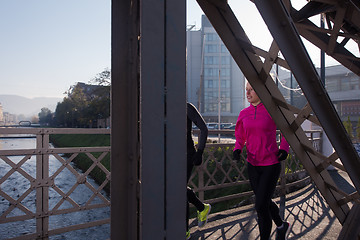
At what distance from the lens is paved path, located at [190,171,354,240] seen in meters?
3.85

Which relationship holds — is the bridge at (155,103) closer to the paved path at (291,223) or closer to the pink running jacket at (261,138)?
the pink running jacket at (261,138)

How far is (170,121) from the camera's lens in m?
1.44

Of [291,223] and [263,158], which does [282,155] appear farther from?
[291,223]

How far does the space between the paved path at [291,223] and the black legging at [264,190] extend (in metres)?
0.87

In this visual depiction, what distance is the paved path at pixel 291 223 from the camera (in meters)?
3.85

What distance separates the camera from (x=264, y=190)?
2.91 m

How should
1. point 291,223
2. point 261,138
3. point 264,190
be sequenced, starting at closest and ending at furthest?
point 264,190, point 261,138, point 291,223

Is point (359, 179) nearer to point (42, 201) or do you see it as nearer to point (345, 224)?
point (345, 224)

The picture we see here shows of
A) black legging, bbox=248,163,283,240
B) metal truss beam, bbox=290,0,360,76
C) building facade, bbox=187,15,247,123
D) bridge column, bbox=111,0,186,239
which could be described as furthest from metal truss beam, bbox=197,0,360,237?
building facade, bbox=187,15,247,123

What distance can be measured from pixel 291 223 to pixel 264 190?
76.0 inches

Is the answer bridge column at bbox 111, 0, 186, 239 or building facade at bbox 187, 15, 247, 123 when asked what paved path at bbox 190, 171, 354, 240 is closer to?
bridge column at bbox 111, 0, 186, 239

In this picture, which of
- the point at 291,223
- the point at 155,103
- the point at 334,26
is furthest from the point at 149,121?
the point at 291,223

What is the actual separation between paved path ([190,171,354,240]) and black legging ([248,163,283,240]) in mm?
871

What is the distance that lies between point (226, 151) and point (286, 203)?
1605 mm
